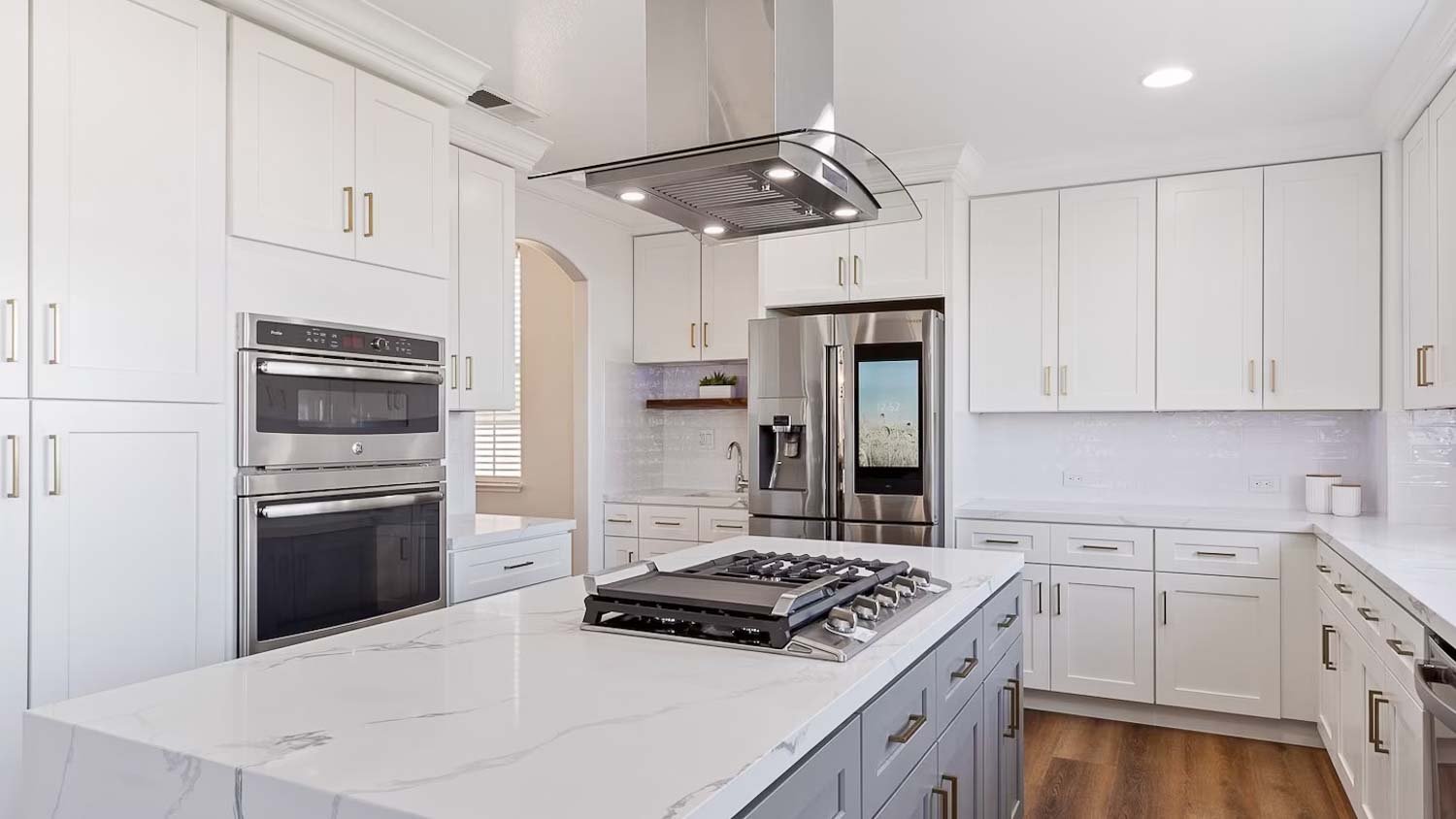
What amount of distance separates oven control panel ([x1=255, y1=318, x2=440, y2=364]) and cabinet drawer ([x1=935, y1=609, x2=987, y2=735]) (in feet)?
6.12

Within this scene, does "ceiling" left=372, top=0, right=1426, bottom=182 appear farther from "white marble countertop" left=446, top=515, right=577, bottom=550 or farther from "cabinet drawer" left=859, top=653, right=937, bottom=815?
"cabinet drawer" left=859, top=653, right=937, bottom=815

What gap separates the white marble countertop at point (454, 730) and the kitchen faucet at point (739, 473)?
3581mm

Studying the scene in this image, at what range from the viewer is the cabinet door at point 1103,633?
12.6 feet

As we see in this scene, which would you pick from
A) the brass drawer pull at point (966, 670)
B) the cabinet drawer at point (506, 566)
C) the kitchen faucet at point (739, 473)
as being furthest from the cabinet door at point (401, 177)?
the kitchen faucet at point (739, 473)

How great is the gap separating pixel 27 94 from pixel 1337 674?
4078 millimetres

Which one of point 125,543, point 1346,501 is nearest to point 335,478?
point 125,543

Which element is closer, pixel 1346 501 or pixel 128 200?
pixel 128 200

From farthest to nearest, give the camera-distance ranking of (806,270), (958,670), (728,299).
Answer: (728,299) < (806,270) < (958,670)

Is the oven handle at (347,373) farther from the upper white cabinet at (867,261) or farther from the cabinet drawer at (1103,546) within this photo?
the cabinet drawer at (1103,546)

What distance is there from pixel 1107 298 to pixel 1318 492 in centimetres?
120

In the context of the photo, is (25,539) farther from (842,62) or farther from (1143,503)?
(1143,503)

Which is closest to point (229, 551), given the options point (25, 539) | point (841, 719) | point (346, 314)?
point (25, 539)

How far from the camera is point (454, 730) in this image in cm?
115

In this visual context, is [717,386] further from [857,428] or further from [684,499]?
[857,428]
